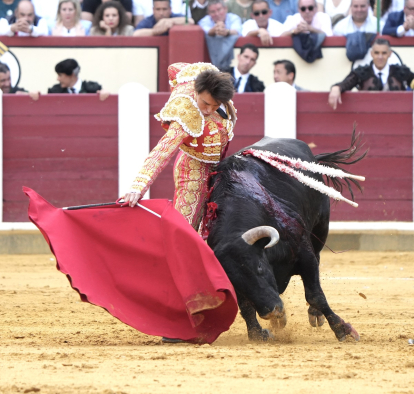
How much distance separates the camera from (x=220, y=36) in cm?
729

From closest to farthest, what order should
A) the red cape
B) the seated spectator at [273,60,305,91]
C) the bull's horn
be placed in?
1. the bull's horn
2. the red cape
3. the seated spectator at [273,60,305,91]

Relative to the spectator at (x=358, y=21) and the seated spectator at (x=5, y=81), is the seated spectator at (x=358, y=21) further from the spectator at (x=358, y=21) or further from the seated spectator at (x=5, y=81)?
the seated spectator at (x=5, y=81)

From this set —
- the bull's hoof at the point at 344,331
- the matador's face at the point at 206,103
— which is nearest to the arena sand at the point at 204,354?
the bull's hoof at the point at 344,331

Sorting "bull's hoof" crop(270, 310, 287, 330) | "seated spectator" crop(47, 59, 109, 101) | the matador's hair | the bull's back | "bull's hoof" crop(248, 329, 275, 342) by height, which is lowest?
"bull's hoof" crop(248, 329, 275, 342)

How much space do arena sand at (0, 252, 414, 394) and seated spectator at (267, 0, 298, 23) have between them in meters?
3.19

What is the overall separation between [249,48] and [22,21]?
209 centimetres

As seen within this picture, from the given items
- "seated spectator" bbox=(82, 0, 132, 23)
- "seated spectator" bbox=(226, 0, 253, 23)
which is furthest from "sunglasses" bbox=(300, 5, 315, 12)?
"seated spectator" bbox=(82, 0, 132, 23)

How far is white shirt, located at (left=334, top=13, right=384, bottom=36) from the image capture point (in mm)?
7328

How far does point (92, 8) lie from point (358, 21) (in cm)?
239

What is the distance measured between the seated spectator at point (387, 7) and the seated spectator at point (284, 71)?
980 millimetres

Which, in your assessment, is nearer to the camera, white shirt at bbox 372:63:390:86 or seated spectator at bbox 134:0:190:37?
white shirt at bbox 372:63:390:86

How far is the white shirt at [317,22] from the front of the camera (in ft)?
24.1

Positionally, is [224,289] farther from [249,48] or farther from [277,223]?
[249,48]

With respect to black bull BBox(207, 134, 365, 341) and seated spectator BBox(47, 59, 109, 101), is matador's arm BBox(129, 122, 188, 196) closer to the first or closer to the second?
black bull BBox(207, 134, 365, 341)
